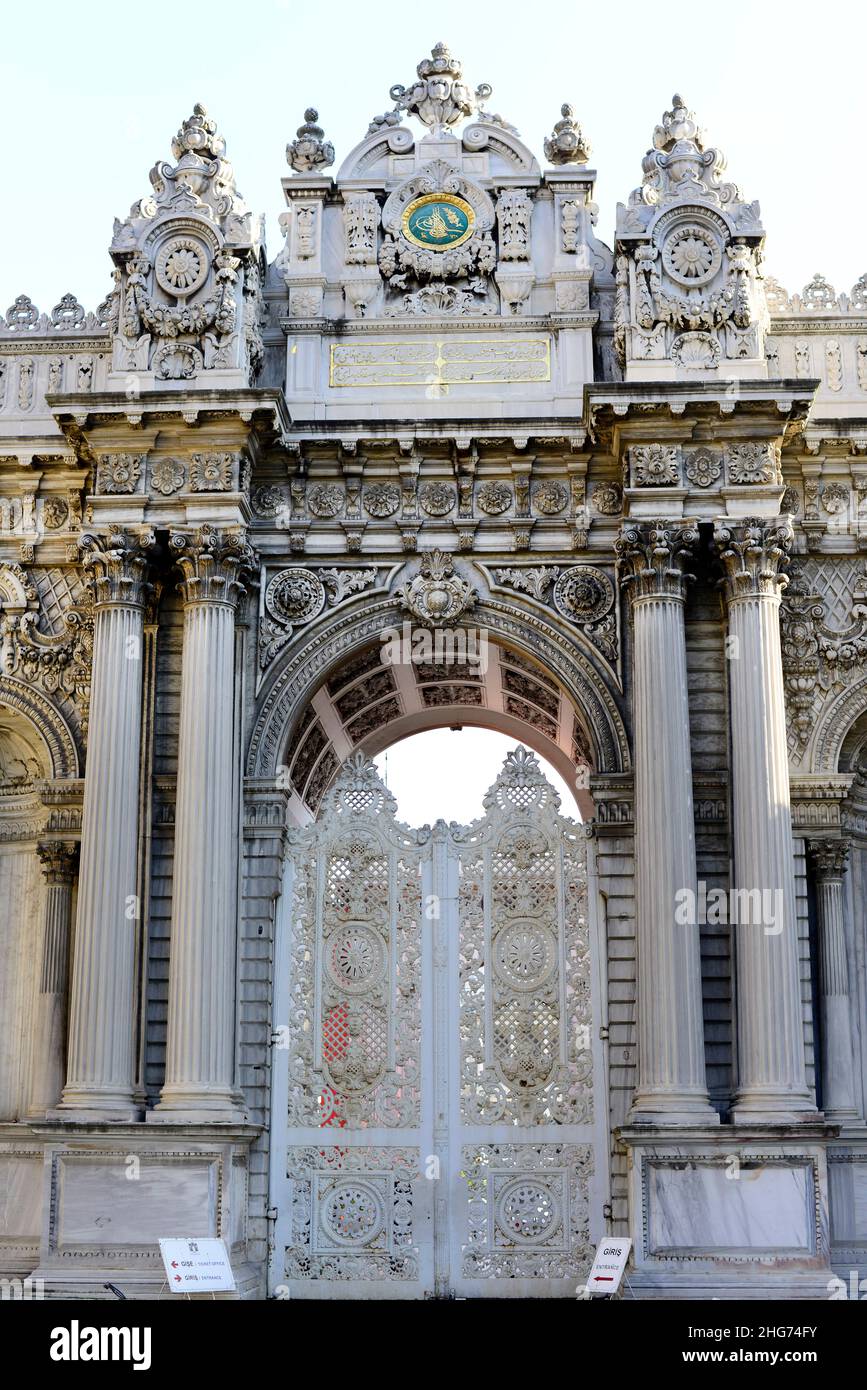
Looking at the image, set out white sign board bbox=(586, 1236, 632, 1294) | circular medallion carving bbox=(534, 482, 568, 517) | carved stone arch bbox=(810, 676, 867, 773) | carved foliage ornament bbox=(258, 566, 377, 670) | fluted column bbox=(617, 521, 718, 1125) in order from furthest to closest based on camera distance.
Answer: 1. circular medallion carving bbox=(534, 482, 568, 517)
2. carved foliage ornament bbox=(258, 566, 377, 670)
3. carved stone arch bbox=(810, 676, 867, 773)
4. fluted column bbox=(617, 521, 718, 1125)
5. white sign board bbox=(586, 1236, 632, 1294)

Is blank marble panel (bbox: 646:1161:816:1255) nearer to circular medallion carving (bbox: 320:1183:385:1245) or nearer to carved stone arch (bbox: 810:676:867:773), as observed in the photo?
circular medallion carving (bbox: 320:1183:385:1245)

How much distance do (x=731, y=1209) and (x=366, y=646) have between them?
22.9 feet

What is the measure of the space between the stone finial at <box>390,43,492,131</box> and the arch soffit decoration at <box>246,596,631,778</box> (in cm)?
571

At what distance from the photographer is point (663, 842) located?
18000 millimetres

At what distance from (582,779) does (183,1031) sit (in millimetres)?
6256

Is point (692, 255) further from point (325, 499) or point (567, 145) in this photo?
point (325, 499)

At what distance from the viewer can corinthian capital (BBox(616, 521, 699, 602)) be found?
18.7 metres

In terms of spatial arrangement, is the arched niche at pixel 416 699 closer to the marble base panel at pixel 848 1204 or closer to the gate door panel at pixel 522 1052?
the gate door panel at pixel 522 1052

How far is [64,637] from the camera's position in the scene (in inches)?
793

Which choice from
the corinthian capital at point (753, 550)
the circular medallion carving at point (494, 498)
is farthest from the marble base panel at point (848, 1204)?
the circular medallion carving at point (494, 498)

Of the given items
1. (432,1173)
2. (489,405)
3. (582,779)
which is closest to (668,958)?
A: (432,1173)

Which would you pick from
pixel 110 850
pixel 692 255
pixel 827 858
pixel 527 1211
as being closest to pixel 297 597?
pixel 110 850

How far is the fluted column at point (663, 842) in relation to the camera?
1742 centimetres


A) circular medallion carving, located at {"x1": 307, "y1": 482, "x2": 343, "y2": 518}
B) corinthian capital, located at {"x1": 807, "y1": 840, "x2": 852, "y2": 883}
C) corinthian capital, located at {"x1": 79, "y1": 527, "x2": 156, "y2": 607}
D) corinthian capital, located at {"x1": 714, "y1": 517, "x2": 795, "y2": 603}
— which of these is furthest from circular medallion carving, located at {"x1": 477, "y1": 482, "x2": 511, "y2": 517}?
corinthian capital, located at {"x1": 807, "y1": 840, "x2": 852, "y2": 883}
